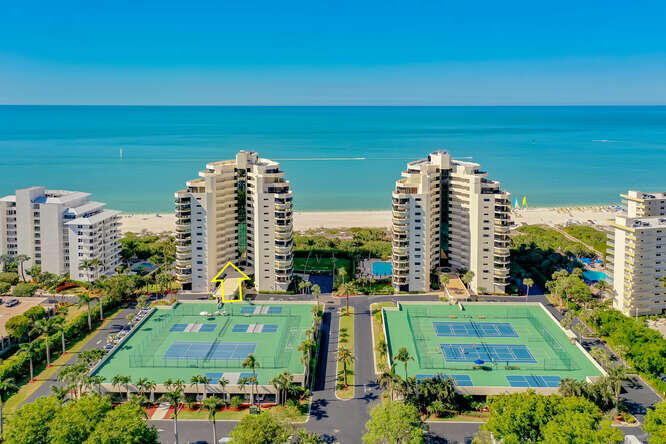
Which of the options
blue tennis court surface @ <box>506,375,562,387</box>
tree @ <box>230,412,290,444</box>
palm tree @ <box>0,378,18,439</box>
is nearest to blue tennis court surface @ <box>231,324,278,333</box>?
palm tree @ <box>0,378,18,439</box>

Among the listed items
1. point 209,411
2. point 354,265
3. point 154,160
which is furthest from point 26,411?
point 154,160

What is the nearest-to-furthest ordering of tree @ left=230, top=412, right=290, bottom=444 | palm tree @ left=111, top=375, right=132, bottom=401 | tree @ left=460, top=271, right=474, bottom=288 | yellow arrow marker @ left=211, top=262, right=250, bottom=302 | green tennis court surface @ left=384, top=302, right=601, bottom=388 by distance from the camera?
tree @ left=230, top=412, right=290, bottom=444 → palm tree @ left=111, top=375, right=132, bottom=401 → green tennis court surface @ left=384, top=302, right=601, bottom=388 → yellow arrow marker @ left=211, top=262, right=250, bottom=302 → tree @ left=460, top=271, right=474, bottom=288

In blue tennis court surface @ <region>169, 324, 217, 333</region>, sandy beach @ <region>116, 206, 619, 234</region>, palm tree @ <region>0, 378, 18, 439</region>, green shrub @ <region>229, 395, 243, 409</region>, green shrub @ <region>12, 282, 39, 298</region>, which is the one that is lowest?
green shrub @ <region>229, 395, 243, 409</region>

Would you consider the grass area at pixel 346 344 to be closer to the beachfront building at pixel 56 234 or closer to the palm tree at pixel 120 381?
the palm tree at pixel 120 381

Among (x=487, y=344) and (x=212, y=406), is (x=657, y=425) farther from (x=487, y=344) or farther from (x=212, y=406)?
(x=212, y=406)

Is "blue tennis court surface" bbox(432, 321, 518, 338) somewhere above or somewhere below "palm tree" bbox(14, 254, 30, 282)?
below

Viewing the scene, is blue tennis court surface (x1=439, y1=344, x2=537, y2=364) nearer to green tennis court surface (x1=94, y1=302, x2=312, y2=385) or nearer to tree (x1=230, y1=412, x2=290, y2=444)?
green tennis court surface (x1=94, y1=302, x2=312, y2=385)

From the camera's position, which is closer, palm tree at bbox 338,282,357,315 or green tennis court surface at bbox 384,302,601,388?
green tennis court surface at bbox 384,302,601,388

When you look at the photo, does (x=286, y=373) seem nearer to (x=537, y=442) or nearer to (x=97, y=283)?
(x=537, y=442)
